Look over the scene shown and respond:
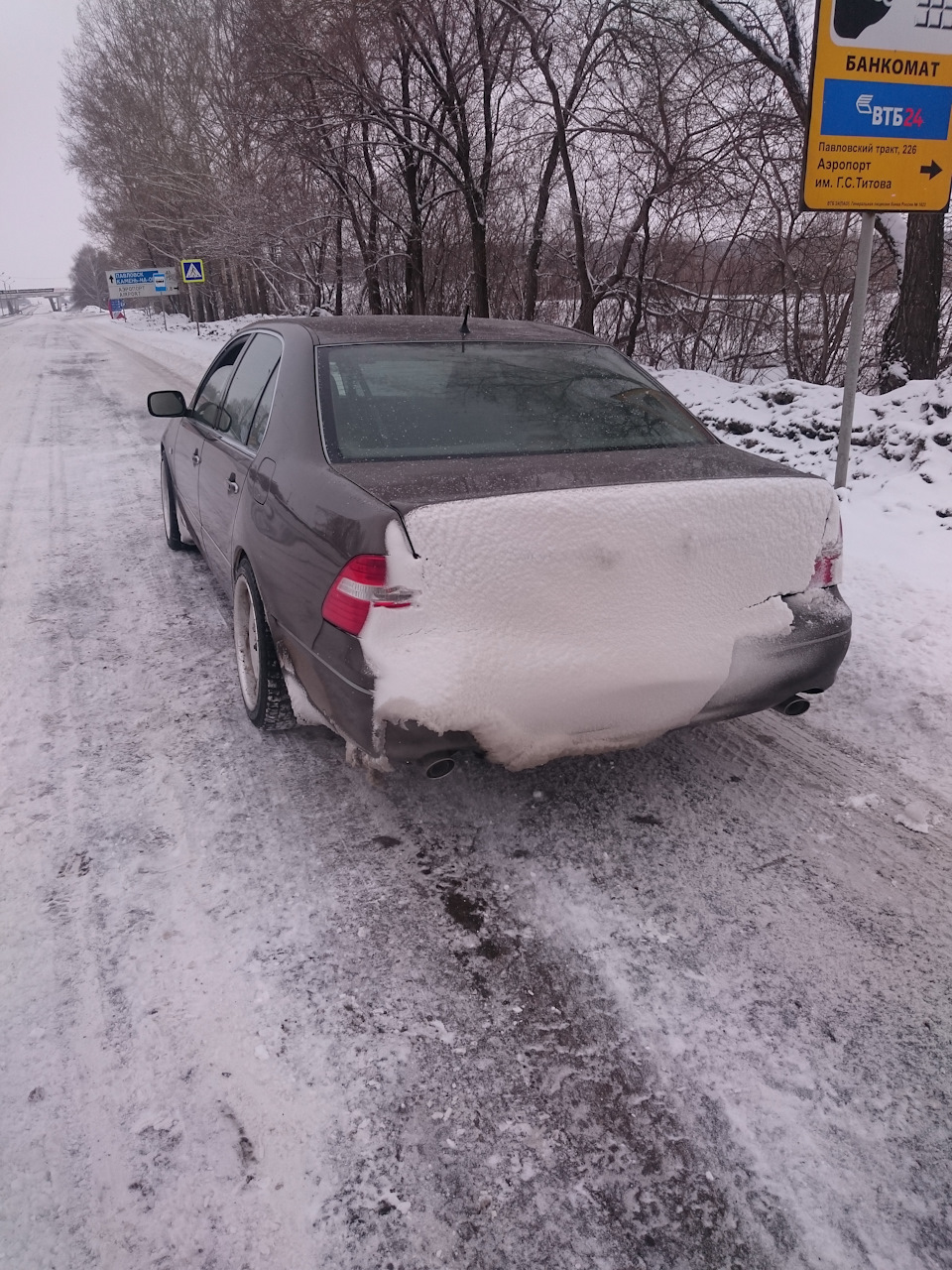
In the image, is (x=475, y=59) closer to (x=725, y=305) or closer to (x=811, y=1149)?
(x=725, y=305)

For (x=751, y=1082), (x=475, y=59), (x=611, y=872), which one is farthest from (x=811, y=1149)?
(x=475, y=59)

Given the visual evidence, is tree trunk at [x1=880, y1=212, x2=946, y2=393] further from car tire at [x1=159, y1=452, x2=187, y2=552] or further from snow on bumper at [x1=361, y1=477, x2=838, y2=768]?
car tire at [x1=159, y1=452, x2=187, y2=552]

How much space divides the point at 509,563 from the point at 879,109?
15.0 feet

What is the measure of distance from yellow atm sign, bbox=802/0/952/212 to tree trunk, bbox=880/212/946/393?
2.47 meters

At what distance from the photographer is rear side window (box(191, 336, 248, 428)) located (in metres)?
4.43

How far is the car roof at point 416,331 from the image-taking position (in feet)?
11.4

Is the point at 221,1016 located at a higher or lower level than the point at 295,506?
lower

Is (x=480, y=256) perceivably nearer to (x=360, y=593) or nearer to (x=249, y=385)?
(x=249, y=385)

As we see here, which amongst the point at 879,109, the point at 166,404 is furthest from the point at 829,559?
the point at 879,109

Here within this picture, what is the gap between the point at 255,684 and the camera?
3410mm

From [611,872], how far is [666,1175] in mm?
974

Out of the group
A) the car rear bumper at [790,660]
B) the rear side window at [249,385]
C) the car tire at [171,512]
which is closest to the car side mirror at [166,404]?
the rear side window at [249,385]

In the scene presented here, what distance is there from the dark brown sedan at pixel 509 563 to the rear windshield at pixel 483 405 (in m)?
0.01

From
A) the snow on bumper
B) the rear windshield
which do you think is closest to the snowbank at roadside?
the snow on bumper
